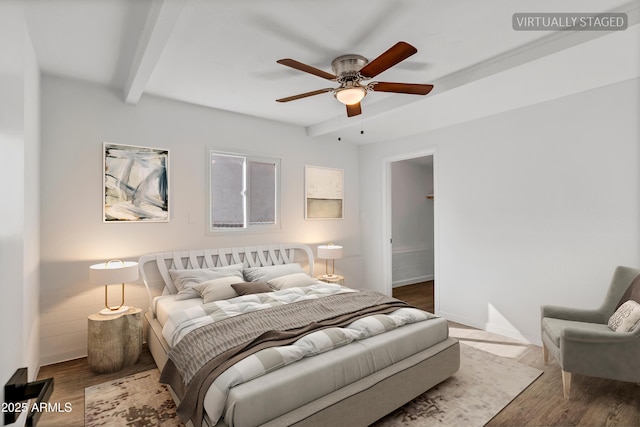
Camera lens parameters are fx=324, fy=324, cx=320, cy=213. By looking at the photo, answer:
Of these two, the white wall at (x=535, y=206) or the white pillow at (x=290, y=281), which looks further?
the white pillow at (x=290, y=281)

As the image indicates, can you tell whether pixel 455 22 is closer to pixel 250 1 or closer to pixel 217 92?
pixel 250 1

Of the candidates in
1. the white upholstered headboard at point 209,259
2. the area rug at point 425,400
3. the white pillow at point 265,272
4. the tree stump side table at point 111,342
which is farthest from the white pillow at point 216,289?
the area rug at point 425,400

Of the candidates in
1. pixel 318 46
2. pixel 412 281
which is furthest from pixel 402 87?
pixel 412 281

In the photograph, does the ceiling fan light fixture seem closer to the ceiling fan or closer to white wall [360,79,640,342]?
the ceiling fan


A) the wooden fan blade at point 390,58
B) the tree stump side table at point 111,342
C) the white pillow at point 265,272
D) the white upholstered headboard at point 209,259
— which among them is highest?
the wooden fan blade at point 390,58

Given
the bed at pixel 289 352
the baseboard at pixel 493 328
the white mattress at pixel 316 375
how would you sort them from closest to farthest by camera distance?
the white mattress at pixel 316 375 < the bed at pixel 289 352 < the baseboard at pixel 493 328

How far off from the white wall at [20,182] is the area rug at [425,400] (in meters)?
0.65

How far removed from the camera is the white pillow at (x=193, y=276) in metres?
3.37

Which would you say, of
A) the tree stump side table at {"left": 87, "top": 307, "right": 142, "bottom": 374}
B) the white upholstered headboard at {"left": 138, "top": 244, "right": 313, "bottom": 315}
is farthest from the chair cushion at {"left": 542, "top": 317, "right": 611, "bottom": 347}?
the tree stump side table at {"left": 87, "top": 307, "right": 142, "bottom": 374}

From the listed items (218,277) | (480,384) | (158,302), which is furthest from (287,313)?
(480,384)

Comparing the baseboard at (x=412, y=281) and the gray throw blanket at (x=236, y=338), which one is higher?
the gray throw blanket at (x=236, y=338)

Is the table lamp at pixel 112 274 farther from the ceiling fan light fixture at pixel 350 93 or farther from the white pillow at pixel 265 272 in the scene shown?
the ceiling fan light fixture at pixel 350 93

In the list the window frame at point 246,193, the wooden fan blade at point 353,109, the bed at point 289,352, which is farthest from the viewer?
the window frame at point 246,193

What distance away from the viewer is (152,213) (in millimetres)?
3707
